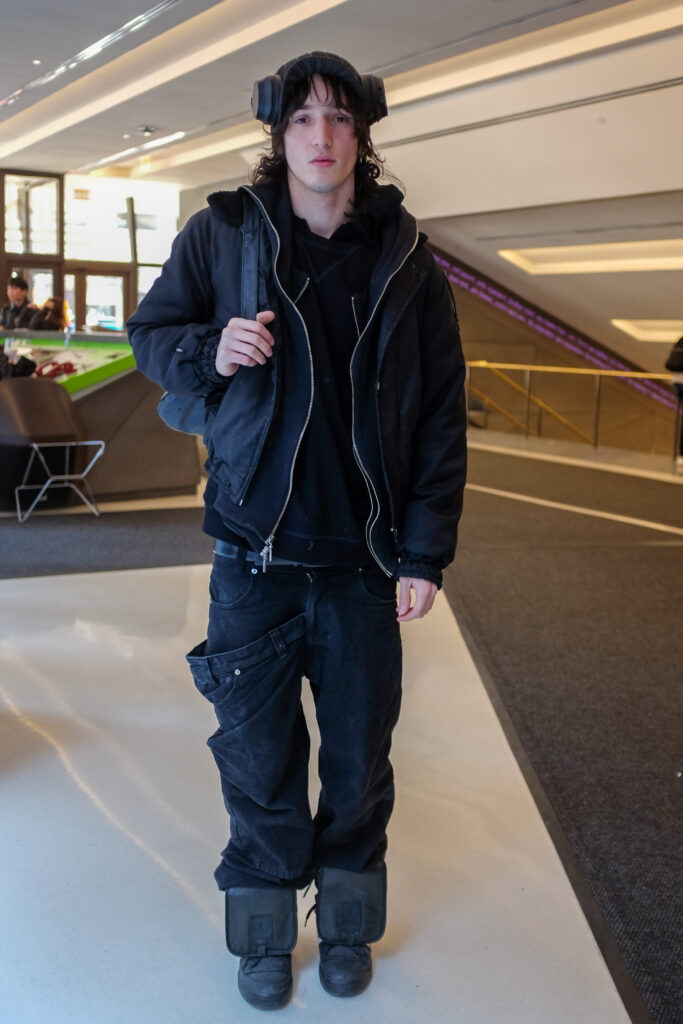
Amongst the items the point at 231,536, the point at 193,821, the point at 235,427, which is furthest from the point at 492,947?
the point at 235,427

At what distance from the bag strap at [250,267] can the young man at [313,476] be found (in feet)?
0.04

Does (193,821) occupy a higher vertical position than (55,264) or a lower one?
lower

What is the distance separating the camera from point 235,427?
1770 mm

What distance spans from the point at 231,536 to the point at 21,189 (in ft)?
65.1

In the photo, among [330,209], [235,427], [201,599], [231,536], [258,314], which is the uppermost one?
[330,209]

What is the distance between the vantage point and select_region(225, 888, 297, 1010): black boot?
1909 mm

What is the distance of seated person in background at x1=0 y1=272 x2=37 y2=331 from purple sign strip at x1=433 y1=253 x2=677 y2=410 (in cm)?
814

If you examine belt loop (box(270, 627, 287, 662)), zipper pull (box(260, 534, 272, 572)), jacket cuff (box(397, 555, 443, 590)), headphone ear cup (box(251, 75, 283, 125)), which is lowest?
belt loop (box(270, 627, 287, 662))

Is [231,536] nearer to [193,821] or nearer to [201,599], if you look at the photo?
[193,821]

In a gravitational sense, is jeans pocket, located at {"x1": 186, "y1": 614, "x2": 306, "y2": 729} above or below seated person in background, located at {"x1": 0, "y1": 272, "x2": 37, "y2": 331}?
below

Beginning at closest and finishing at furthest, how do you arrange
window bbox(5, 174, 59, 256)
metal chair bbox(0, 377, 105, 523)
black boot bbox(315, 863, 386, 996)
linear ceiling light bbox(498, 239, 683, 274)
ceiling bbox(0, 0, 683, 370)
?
black boot bbox(315, 863, 386, 996)
metal chair bbox(0, 377, 105, 523)
ceiling bbox(0, 0, 683, 370)
linear ceiling light bbox(498, 239, 683, 274)
window bbox(5, 174, 59, 256)

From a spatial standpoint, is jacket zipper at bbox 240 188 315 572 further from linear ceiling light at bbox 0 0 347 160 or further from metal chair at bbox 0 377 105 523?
linear ceiling light at bbox 0 0 347 160

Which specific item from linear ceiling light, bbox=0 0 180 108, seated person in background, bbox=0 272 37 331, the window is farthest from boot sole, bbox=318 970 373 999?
the window

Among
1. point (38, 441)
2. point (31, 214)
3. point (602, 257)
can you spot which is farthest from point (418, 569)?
point (31, 214)
